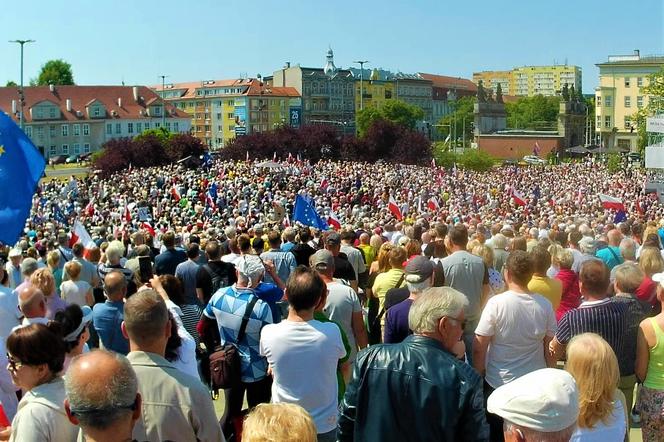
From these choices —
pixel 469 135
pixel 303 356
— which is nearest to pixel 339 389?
pixel 303 356

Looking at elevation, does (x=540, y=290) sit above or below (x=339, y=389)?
above

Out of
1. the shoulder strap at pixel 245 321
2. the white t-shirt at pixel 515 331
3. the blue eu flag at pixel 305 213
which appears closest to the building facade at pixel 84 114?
the blue eu flag at pixel 305 213

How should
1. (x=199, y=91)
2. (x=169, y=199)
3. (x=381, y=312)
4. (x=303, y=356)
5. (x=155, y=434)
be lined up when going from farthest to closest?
1. (x=199, y=91)
2. (x=169, y=199)
3. (x=381, y=312)
4. (x=303, y=356)
5. (x=155, y=434)

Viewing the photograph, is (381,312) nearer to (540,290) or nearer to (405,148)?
(540,290)

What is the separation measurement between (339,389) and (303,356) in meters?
0.72

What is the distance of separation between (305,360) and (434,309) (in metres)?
1.26

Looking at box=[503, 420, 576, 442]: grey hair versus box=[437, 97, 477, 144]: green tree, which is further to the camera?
box=[437, 97, 477, 144]: green tree

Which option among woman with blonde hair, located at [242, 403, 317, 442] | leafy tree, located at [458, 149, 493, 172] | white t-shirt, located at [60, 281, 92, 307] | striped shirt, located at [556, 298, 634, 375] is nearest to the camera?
woman with blonde hair, located at [242, 403, 317, 442]

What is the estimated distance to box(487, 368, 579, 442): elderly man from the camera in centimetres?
321

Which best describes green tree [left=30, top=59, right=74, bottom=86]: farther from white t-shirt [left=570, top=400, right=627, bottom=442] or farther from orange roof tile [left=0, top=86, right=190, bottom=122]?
white t-shirt [left=570, top=400, right=627, bottom=442]

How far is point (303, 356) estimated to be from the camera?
16.9 ft

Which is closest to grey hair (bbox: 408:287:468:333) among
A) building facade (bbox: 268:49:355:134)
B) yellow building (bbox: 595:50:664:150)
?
yellow building (bbox: 595:50:664:150)

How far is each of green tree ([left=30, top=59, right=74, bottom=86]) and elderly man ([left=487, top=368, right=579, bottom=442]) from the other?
116936mm

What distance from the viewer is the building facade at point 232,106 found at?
5064 inches
